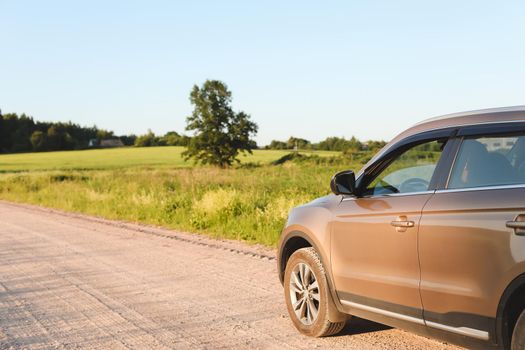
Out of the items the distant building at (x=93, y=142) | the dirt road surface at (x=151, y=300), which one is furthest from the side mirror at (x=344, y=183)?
the distant building at (x=93, y=142)

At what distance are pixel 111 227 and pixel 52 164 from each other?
63204 mm

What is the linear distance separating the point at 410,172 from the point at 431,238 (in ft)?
2.36

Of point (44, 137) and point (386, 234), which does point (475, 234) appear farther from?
point (44, 137)

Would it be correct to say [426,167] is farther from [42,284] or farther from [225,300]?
[42,284]

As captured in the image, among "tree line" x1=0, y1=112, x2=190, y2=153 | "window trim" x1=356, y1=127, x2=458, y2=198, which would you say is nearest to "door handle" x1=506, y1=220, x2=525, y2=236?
"window trim" x1=356, y1=127, x2=458, y2=198

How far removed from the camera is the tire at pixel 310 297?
498 centimetres

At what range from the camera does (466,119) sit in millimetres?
3986

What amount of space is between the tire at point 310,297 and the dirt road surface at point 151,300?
0.39 ft

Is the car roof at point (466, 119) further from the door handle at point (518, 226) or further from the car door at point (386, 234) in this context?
the door handle at point (518, 226)

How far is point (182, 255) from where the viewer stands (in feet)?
33.1

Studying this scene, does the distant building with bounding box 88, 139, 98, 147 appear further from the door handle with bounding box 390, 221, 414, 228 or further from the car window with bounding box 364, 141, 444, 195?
the door handle with bounding box 390, 221, 414, 228

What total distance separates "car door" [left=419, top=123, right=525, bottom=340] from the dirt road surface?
1204 millimetres

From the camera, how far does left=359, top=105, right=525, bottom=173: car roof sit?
3645mm

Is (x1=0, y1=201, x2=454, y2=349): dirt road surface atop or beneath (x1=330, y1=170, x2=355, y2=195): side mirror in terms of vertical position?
beneath
